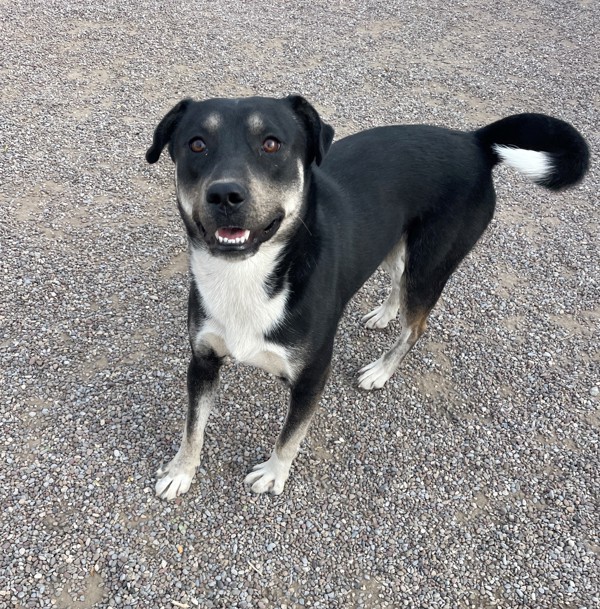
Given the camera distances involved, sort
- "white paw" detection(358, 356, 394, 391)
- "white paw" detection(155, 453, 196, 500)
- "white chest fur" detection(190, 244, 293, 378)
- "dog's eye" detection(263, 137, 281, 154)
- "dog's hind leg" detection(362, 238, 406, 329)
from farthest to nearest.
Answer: "white paw" detection(358, 356, 394, 391) → "dog's hind leg" detection(362, 238, 406, 329) → "white paw" detection(155, 453, 196, 500) → "white chest fur" detection(190, 244, 293, 378) → "dog's eye" detection(263, 137, 281, 154)

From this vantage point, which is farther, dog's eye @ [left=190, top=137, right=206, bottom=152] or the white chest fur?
the white chest fur

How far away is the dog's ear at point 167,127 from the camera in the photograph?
2.89 metres

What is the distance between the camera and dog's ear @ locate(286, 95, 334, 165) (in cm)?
292

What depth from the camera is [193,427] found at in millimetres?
3322

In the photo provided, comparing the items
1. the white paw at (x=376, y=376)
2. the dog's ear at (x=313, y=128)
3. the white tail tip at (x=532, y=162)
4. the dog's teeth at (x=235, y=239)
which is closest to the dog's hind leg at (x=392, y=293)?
the white paw at (x=376, y=376)

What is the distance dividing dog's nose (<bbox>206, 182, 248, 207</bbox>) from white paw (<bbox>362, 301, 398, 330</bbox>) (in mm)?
2378

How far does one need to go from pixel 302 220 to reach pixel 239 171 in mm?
475

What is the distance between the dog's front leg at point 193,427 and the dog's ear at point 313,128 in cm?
125

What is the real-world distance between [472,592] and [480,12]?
35.3 feet

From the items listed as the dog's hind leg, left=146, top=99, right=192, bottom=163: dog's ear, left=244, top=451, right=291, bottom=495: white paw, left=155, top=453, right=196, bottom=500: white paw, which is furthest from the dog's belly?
the dog's hind leg

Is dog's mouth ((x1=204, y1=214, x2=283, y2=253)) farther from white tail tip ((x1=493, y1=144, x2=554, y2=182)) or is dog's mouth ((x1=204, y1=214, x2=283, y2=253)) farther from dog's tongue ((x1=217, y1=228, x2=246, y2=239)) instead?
white tail tip ((x1=493, y1=144, x2=554, y2=182))

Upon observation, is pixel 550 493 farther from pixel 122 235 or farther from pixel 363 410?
pixel 122 235

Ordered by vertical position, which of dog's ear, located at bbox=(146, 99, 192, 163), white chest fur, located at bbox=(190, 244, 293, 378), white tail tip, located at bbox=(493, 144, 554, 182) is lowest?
white chest fur, located at bbox=(190, 244, 293, 378)

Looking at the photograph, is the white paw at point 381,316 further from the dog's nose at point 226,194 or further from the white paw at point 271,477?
the dog's nose at point 226,194
